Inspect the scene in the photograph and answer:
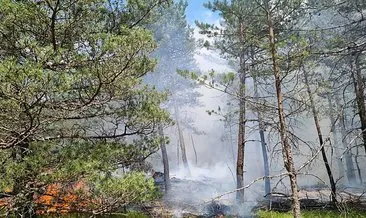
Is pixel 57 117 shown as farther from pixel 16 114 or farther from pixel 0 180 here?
pixel 0 180

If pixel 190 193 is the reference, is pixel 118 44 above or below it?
above

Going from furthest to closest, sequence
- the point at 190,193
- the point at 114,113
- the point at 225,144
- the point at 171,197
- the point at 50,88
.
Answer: the point at 225,144 < the point at 190,193 < the point at 171,197 < the point at 114,113 < the point at 50,88

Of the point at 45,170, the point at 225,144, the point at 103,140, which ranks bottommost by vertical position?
the point at 45,170

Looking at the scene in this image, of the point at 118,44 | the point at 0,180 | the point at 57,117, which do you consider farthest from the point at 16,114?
the point at 118,44

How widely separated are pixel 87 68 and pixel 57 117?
114 cm

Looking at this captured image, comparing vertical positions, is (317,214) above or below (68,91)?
below

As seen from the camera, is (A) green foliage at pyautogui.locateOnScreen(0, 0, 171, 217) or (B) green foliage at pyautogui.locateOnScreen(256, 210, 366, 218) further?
(B) green foliage at pyautogui.locateOnScreen(256, 210, 366, 218)

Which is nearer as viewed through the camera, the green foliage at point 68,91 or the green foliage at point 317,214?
the green foliage at point 68,91

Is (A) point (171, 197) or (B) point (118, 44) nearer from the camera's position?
(B) point (118, 44)

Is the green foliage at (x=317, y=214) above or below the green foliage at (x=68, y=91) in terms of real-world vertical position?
below

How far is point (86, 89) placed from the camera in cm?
650

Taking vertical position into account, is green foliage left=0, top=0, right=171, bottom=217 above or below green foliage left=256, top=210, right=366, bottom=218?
above

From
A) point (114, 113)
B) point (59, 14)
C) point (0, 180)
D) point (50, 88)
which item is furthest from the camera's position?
point (114, 113)

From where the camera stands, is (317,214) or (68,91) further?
(317,214)
